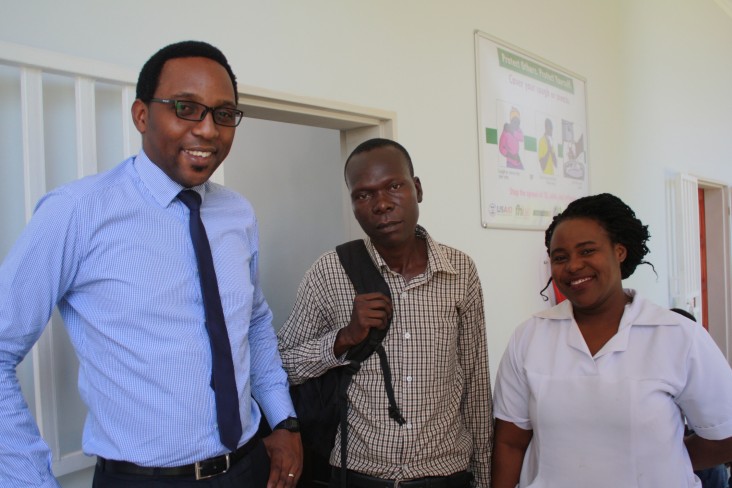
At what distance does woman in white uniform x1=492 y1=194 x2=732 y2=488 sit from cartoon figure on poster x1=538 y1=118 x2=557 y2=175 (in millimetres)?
2170

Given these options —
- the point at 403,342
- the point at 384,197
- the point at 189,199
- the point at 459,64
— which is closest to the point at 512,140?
the point at 459,64

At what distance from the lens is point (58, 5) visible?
160 centimetres

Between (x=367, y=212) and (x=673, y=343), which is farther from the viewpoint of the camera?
(x=367, y=212)

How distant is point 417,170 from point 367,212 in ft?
3.98

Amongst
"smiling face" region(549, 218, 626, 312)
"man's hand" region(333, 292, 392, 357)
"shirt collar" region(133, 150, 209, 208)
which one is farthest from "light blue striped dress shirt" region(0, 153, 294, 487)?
"smiling face" region(549, 218, 626, 312)

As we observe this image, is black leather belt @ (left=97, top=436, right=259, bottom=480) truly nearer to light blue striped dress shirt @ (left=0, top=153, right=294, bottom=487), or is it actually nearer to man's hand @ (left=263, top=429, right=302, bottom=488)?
light blue striped dress shirt @ (left=0, top=153, right=294, bottom=487)

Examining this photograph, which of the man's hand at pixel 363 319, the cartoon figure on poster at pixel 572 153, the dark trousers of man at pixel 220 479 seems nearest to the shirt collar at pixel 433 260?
the man's hand at pixel 363 319

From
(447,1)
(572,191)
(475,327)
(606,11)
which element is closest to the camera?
(475,327)

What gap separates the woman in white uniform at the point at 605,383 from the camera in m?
1.39

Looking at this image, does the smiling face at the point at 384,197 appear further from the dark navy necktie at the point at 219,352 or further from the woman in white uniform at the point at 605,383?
the dark navy necktie at the point at 219,352

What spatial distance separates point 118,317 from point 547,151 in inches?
127

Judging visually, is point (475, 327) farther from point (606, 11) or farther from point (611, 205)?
point (606, 11)

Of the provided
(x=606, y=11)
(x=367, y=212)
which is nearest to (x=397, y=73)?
(x=367, y=212)

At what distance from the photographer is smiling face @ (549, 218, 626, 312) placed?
151 centimetres
